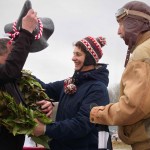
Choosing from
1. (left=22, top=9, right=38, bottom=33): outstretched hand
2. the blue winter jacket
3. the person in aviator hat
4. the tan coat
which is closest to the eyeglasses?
the person in aviator hat

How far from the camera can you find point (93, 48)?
5281 mm

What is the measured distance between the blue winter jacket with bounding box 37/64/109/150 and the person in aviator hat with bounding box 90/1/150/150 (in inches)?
36.2

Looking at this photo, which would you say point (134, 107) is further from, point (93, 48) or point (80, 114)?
point (93, 48)

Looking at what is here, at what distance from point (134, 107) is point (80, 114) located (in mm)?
1396

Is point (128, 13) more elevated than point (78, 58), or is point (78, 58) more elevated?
point (128, 13)

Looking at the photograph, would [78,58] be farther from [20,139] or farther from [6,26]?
[20,139]

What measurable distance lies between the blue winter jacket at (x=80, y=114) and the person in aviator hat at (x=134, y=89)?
0.92 meters

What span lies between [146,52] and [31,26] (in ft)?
4.47

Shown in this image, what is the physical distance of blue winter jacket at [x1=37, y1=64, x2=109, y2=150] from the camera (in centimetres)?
452

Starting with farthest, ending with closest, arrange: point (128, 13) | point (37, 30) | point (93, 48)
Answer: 1. point (93, 48)
2. point (37, 30)
3. point (128, 13)

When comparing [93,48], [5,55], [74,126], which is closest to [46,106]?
[74,126]

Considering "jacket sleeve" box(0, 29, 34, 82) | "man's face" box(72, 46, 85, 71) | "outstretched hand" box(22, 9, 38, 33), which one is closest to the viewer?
"jacket sleeve" box(0, 29, 34, 82)

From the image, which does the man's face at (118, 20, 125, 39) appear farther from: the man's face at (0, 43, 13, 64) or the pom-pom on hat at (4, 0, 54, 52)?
the man's face at (0, 43, 13, 64)

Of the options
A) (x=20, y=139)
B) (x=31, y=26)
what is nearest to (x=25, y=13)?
(x=31, y=26)
